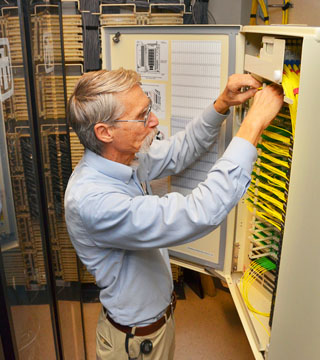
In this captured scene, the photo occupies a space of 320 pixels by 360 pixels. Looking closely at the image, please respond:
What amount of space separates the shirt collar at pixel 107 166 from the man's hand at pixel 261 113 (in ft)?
1.28

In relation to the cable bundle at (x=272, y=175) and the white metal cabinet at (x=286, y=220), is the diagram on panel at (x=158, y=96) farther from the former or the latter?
the cable bundle at (x=272, y=175)

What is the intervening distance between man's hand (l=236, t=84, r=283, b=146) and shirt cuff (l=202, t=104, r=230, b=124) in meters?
0.31

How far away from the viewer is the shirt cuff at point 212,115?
1.63 m

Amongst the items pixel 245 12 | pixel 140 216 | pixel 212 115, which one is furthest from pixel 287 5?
pixel 140 216

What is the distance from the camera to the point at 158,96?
186 cm

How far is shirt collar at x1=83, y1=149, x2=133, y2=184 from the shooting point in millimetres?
1390

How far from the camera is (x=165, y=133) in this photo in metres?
1.88

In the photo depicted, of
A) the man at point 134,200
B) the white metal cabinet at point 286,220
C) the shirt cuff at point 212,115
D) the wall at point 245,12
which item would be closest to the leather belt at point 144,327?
the man at point 134,200

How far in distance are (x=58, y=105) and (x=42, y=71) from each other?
325 millimetres

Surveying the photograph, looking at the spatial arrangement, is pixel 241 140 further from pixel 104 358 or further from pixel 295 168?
pixel 104 358

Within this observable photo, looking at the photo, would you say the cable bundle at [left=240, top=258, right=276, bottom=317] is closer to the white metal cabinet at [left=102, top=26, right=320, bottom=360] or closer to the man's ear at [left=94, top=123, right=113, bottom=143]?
the white metal cabinet at [left=102, top=26, right=320, bottom=360]

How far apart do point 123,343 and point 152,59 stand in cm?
116

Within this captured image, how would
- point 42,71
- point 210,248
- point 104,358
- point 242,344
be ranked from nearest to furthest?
1. point 42,71
2. point 104,358
3. point 210,248
4. point 242,344

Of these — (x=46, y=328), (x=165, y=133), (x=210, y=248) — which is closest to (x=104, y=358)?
(x=46, y=328)
